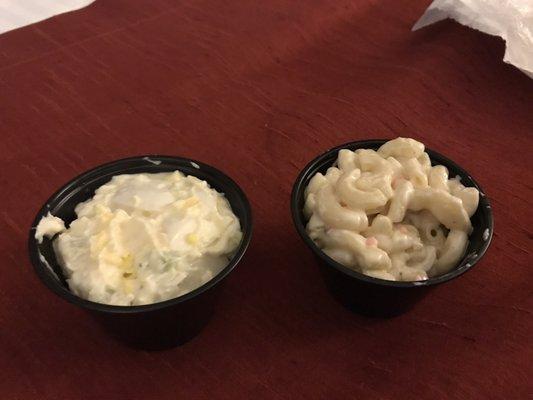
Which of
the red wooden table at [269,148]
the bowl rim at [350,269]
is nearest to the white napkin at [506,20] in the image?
the red wooden table at [269,148]

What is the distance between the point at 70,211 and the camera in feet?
2.85

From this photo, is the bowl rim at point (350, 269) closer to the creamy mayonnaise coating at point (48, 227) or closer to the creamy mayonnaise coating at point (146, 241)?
the creamy mayonnaise coating at point (146, 241)

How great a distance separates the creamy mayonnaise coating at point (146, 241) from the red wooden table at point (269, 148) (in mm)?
131

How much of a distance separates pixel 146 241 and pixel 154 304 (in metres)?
0.11

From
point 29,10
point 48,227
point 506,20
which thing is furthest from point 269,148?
point 29,10

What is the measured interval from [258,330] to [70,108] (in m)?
0.73

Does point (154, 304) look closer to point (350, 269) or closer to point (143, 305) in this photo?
point (143, 305)

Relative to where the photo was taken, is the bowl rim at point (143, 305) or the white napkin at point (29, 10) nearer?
the bowl rim at point (143, 305)

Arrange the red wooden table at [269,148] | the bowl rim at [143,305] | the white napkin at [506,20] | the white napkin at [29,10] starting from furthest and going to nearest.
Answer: the white napkin at [29,10] → the white napkin at [506,20] → the red wooden table at [269,148] → the bowl rim at [143,305]

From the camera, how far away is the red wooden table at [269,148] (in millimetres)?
805

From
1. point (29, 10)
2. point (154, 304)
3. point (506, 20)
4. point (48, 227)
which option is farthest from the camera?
point (29, 10)

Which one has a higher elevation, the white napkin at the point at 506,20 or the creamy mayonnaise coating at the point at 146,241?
the white napkin at the point at 506,20

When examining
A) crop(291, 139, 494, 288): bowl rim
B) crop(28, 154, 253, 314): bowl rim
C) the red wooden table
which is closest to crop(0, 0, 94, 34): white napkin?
the red wooden table

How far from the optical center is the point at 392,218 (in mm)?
827
